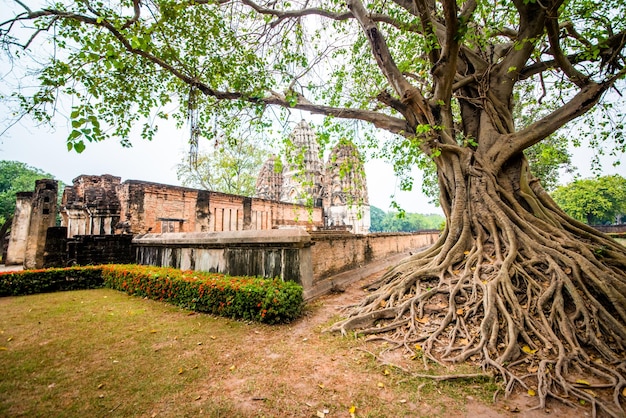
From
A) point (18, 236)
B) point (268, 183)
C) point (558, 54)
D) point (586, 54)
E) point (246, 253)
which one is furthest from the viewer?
point (268, 183)

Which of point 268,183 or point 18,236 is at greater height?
point 268,183

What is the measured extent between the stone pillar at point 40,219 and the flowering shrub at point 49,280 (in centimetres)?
237

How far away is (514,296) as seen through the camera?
11.1 ft

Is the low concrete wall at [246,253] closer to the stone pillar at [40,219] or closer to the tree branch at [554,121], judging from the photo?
the tree branch at [554,121]

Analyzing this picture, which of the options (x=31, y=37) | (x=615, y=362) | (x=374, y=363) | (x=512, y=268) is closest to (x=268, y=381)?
(x=374, y=363)

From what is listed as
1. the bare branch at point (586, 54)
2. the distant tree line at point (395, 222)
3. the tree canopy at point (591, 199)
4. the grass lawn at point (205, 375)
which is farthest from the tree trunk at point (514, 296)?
the distant tree line at point (395, 222)

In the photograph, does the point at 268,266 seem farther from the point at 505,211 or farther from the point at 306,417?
the point at 505,211

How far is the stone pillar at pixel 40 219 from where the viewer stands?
8.48m

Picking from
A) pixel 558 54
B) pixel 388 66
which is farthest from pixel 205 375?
pixel 558 54

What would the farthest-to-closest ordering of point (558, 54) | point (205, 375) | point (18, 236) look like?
point (18, 236), point (558, 54), point (205, 375)

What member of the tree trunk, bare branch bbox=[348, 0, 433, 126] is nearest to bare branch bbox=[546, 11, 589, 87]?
the tree trunk

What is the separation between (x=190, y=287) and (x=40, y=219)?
7.87 meters

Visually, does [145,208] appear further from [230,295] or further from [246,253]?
[230,295]

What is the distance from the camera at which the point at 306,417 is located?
6.72 ft
